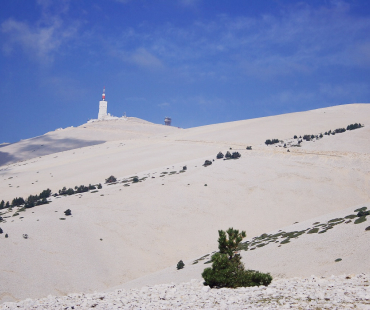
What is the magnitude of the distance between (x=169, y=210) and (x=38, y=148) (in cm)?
6923

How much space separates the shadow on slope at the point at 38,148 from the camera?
8578cm

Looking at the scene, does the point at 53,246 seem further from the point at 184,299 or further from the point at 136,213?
the point at 184,299

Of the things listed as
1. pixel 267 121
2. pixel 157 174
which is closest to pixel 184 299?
pixel 157 174

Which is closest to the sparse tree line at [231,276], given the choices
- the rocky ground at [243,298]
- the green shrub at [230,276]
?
the green shrub at [230,276]

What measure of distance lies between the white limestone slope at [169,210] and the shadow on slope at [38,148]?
64.7 feet

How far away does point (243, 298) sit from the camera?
9688 mm

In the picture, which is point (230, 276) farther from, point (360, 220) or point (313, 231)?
point (360, 220)

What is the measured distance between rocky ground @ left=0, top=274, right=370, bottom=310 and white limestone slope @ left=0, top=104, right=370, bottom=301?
415cm

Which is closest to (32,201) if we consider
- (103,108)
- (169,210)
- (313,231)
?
(169,210)

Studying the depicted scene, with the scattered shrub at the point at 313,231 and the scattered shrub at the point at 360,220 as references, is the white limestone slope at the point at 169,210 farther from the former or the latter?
the scattered shrub at the point at 313,231

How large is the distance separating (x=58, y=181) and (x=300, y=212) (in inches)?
1377

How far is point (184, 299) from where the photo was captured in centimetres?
1044

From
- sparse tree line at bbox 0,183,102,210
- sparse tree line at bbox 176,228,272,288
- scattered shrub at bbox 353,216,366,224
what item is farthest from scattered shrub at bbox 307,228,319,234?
sparse tree line at bbox 0,183,102,210

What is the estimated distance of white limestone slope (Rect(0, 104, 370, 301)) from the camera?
65.7ft
